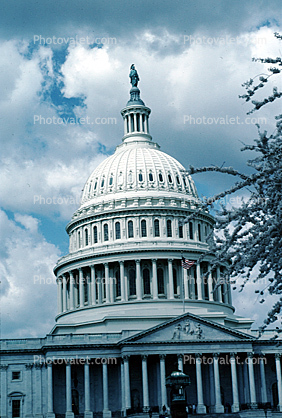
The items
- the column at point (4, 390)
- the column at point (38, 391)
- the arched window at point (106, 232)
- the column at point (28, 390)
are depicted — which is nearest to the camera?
the column at point (4, 390)

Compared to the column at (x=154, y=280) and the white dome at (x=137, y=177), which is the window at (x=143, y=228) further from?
the column at (x=154, y=280)

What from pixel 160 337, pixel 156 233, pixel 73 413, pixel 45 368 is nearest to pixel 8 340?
pixel 45 368

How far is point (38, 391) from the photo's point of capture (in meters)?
86.2

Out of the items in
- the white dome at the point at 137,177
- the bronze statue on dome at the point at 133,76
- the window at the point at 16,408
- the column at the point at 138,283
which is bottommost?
the window at the point at 16,408

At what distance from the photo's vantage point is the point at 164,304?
97.5m

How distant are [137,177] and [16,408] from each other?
37379mm

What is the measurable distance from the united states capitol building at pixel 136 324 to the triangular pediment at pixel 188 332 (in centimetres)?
12

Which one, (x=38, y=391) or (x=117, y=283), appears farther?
(x=117, y=283)

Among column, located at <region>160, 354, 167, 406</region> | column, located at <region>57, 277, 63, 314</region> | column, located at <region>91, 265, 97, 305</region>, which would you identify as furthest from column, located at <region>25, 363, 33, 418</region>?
column, located at <region>57, 277, 63, 314</region>

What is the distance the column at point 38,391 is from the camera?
8556 centimetres

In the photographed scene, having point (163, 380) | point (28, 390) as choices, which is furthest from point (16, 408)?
point (163, 380)

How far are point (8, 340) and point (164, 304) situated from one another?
69.0 ft

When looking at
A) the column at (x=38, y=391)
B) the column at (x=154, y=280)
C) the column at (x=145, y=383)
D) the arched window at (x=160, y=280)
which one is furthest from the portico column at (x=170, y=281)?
the column at (x=38, y=391)

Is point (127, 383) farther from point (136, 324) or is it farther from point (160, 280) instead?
point (160, 280)
